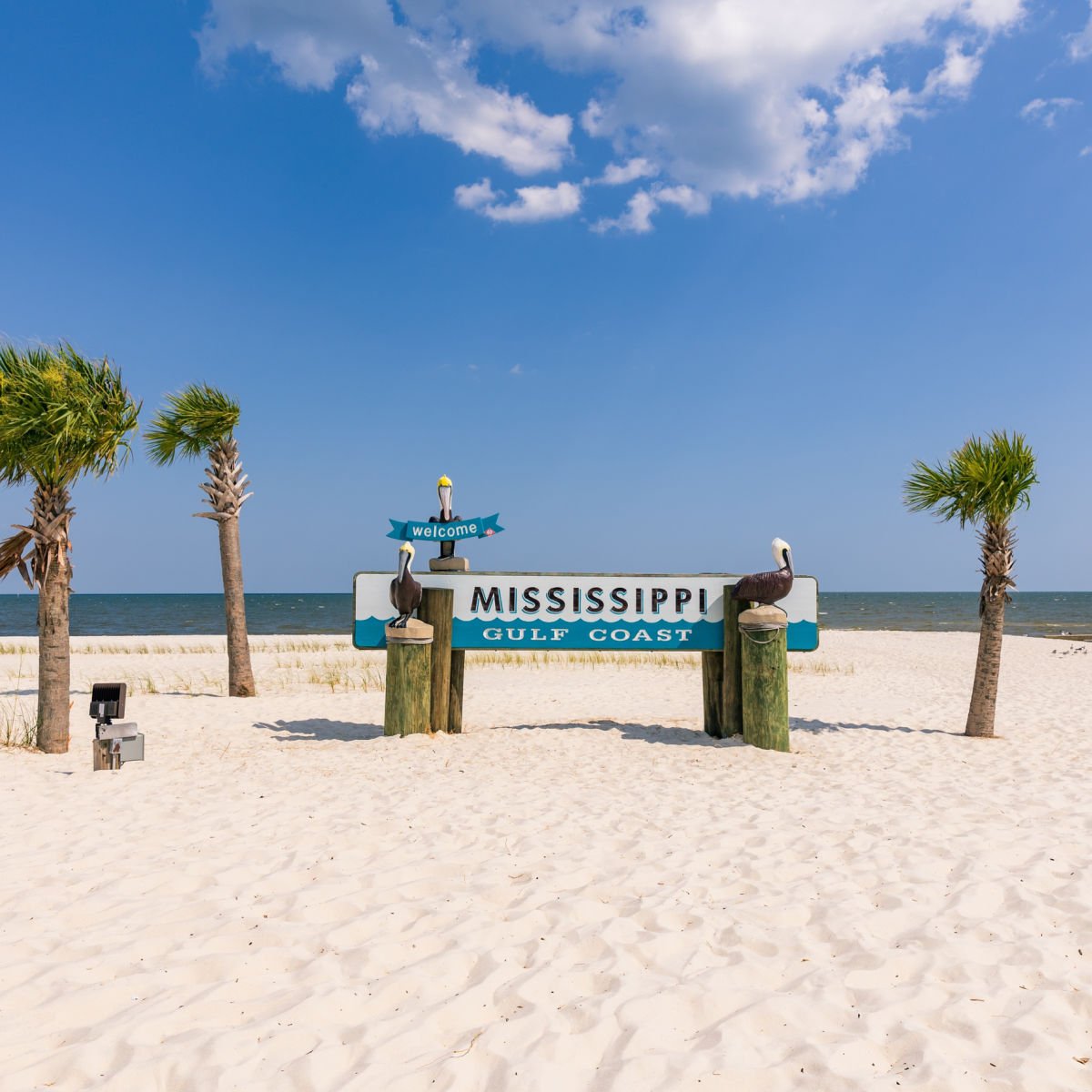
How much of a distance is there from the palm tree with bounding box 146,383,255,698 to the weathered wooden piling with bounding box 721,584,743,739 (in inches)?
366

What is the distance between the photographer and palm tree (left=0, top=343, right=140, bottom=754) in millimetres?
8367

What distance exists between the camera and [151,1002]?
3.38 m

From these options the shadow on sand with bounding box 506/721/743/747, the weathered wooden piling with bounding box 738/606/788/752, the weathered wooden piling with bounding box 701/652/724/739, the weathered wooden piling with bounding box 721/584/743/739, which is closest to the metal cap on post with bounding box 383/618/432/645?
the shadow on sand with bounding box 506/721/743/747

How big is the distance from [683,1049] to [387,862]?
266cm

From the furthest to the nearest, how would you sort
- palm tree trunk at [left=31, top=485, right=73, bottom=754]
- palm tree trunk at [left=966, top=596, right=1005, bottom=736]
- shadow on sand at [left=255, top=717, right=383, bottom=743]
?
1. shadow on sand at [left=255, top=717, right=383, bottom=743]
2. palm tree trunk at [left=966, top=596, right=1005, bottom=736]
3. palm tree trunk at [left=31, top=485, right=73, bottom=754]

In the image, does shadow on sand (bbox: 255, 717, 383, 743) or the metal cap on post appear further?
shadow on sand (bbox: 255, 717, 383, 743)

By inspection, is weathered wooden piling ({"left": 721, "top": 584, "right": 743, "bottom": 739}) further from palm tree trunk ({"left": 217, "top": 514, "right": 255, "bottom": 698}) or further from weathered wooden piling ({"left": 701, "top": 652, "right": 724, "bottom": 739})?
palm tree trunk ({"left": 217, "top": 514, "right": 255, "bottom": 698})

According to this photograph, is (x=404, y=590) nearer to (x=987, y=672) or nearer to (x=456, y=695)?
(x=456, y=695)

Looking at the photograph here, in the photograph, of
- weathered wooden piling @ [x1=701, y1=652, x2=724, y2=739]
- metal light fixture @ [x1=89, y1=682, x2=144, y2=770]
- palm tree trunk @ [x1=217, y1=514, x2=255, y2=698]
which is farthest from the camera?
palm tree trunk @ [x1=217, y1=514, x2=255, y2=698]

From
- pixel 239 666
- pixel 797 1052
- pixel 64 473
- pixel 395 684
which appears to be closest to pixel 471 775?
pixel 395 684

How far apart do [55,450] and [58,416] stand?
44 cm

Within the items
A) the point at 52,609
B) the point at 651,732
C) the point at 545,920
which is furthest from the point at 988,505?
the point at 52,609

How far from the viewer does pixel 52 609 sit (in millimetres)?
8852

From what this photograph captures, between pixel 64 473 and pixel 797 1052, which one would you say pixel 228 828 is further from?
pixel 64 473
